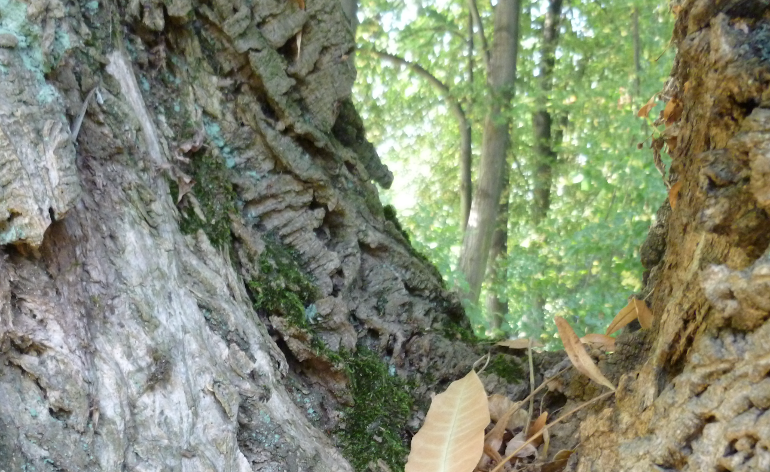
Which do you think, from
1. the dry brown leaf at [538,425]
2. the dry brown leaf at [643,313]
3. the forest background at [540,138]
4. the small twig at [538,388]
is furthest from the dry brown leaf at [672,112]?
the forest background at [540,138]

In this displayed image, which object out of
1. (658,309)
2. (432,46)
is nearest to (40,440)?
(658,309)

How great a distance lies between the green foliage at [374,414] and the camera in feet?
4.70

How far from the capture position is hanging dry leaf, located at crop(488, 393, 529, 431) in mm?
1523

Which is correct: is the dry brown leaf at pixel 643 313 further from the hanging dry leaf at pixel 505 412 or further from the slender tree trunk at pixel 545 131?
the slender tree trunk at pixel 545 131

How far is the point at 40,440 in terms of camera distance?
3.47 feet

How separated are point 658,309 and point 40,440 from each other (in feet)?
4.28

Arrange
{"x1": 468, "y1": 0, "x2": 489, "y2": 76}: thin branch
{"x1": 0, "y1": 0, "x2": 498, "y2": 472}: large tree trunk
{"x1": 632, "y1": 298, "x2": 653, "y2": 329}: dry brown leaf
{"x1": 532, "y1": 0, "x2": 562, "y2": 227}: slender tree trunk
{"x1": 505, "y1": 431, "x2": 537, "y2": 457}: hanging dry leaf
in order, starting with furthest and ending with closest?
{"x1": 532, "y1": 0, "x2": 562, "y2": 227}: slender tree trunk, {"x1": 468, "y1": 0, "x2": 489, "y2": 76}: thin branch, {"x1": 632, "y1": 298, "x2": 653, "y2": 329}: dry brown leaf, {"x1": 505, "y1": 431, "x2": 537, "y2": 457}: hanging dry leaf, {"x1": 0, "y1": 0, "x2": 498, "y2": 472}: large tree trunk

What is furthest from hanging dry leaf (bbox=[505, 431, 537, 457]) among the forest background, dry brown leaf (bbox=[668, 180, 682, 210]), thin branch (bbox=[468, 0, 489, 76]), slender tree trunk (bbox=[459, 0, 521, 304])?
thin branch (bbox=[468, 0, 489, 76])

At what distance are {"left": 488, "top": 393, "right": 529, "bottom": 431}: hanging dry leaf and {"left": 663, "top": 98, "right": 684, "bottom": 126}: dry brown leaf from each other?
89cm

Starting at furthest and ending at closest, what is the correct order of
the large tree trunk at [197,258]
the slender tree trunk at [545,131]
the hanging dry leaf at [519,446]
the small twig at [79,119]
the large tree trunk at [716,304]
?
the slender tree trunk at [545,131]
the hanging dry leaf at [519,446]
the small twig at [79,119]
the large tree trunk at [197,258]
the large tree trunk at [716,304]

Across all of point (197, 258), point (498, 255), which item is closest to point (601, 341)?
point (197, 258)

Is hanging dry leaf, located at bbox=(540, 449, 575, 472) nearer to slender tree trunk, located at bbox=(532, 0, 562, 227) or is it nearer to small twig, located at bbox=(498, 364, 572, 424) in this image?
small twig, located at bbox=(498, 364, 572, 424)

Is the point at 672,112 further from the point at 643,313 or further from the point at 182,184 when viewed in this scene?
the point at 182,184

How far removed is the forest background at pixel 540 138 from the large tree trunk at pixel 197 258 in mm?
3106
